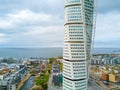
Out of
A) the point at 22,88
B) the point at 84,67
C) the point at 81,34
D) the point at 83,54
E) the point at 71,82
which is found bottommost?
the point at 22,88

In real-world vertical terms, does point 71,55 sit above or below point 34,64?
above

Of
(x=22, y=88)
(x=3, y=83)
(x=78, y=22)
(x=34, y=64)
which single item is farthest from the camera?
(x=34, y=64)

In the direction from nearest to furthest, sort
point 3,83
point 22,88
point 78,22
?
point 78,22 < point 3,83 < point 22,88

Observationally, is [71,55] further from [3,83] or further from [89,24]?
[3,83]

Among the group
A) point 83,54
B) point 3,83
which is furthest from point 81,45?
point 3,83

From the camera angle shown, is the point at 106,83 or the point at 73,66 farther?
the point at 106,83

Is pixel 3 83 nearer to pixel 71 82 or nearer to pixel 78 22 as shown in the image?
pixel 71 82
